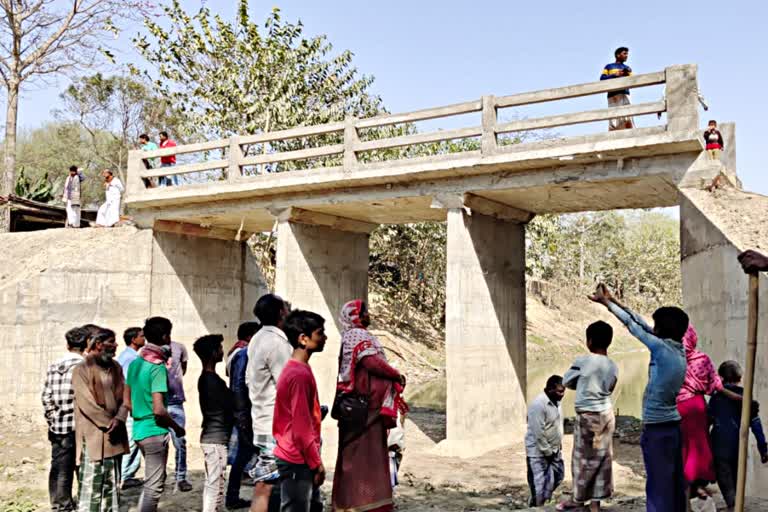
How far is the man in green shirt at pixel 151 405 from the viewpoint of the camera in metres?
5.38

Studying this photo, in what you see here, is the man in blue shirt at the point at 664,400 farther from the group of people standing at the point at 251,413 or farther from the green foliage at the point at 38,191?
the green foliage at the point at 38,191

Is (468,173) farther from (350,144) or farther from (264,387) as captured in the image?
(264,387)

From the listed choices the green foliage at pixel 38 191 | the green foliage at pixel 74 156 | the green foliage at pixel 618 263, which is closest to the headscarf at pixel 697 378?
the green foliage at pixel 38 191

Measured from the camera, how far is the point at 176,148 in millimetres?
13211

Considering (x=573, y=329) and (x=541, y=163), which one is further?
(x=573, y=329)

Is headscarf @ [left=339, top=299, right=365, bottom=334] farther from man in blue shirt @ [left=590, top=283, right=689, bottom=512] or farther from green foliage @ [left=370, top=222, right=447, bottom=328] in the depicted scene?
green foliage @ [left=370, top=222, right=447, bottom=328]

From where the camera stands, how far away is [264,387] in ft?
15.6

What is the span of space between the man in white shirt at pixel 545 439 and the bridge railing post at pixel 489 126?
4303mm

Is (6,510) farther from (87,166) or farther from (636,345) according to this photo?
(636,345)

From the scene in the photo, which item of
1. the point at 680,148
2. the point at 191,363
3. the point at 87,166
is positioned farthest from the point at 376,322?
the point at 680,148

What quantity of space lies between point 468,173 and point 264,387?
627 centimetres

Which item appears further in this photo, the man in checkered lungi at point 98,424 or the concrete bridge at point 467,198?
the concrete bridge at point 467,198

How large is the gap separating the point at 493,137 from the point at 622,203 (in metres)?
2.77

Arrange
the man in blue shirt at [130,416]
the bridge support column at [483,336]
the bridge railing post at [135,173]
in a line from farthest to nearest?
the bridge railing post at [135,173] → the bridge support column at [483,336] → the man in blue shirt at [130,416]
